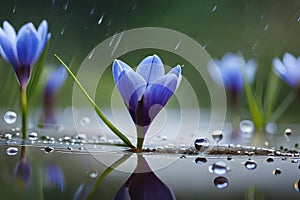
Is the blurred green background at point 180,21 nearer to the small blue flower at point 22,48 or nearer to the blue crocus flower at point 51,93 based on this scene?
the blue crocus flower at point 51,93

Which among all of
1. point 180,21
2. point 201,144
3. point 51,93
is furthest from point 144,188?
point 180,21

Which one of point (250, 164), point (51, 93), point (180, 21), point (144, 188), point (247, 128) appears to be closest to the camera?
point (144, 188)

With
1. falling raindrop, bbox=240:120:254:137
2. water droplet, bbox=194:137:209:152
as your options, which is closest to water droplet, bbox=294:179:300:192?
water droplet, bbox=194:137:209:152

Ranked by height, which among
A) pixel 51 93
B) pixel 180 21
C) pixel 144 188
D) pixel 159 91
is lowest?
pixel 144 188

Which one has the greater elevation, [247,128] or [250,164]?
[247,128]

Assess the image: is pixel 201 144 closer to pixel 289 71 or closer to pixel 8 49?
pixel 8 49

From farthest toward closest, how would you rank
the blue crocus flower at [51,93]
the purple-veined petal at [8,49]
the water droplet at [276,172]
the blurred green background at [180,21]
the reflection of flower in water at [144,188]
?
the blurred green background at [180,21]
the blue crocus flower at [51,93]
the purple-veined petal at [8,49]
the water droplet at [276,172]
the reflection of flower in water at [144,188]

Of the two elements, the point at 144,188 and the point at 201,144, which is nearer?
the point at 144,188

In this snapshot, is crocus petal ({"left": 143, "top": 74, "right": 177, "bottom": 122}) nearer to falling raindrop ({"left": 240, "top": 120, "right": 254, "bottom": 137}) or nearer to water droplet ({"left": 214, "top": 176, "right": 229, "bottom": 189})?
water droplet ({"left": 214, "top": 176, "right": 229, "bottom": 189})

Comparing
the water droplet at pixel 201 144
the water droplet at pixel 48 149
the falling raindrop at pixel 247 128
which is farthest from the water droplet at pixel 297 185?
the falling raindrop at pixel 247 128
